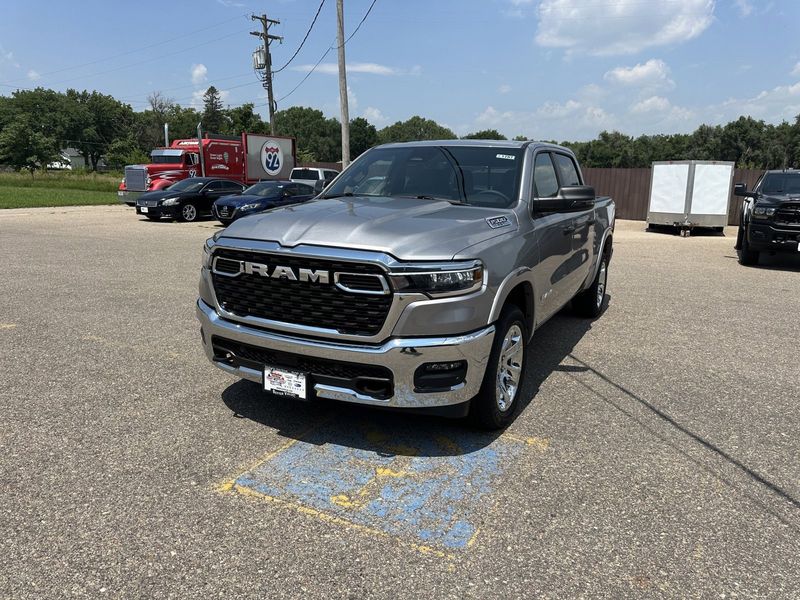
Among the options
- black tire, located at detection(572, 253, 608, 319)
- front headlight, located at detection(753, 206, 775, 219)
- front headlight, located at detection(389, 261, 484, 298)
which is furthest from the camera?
front headlight, located at detection(753, 206, 775, 219)

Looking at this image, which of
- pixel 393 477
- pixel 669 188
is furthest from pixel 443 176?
pixel 669 188

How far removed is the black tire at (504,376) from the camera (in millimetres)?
3594

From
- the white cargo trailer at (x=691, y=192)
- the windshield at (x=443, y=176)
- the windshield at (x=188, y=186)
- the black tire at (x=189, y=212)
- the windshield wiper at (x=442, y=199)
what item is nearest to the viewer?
the windshield wiper at (x=442, y=199)

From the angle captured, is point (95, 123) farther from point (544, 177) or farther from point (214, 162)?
point (544, 177)

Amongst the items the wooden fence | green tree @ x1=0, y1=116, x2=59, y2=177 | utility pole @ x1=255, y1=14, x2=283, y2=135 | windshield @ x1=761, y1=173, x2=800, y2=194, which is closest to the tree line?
green tree @ x1=0, y1=116, x2=59, y2=177

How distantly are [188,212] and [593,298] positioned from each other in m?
16.5

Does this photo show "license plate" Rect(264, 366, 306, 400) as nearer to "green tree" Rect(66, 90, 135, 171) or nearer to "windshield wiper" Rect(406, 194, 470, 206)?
"windshield wiper" Rect(406, 194, 470, 206)

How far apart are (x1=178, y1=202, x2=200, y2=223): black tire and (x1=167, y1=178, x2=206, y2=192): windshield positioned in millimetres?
569

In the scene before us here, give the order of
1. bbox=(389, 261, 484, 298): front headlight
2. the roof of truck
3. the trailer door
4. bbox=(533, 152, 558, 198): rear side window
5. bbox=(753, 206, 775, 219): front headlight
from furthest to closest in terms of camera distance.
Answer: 1. the trailer door
2. bbox=(753, 206, 775, 219): front headlight
3. the roof of truck
4. bbox=(533, 152, 558, 198): rear side window
5. bbox=(389, 261, 484, 298): front headlight

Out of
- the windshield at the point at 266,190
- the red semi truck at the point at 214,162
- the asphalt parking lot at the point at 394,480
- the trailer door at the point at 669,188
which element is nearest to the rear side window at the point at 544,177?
the asphalt parking lot at the point at 394,480

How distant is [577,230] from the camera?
544cm

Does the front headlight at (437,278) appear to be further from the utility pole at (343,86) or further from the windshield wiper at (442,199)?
the utility pole at (343,86)

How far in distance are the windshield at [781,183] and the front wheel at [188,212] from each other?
1646cm

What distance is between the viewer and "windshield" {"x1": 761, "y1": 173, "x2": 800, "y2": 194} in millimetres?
11773
